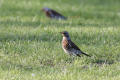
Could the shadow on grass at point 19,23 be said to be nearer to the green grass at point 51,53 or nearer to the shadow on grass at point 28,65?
the green grass at point 51,53

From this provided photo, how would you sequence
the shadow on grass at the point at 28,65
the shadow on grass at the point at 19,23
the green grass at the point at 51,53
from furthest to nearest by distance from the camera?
the shadow on grass at the point at 19,23
the shadow on grass at the point at 28,65
the green grass at the point at 51,53

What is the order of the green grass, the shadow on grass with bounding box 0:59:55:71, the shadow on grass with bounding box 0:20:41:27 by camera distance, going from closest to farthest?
1. the green grass
2. the shadow on grass with bounding box 0:59:55:71
3. the shadow on grass with bounding box 0:20:41:27

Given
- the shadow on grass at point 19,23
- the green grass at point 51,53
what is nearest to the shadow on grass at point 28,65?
the green grass at point 51,53

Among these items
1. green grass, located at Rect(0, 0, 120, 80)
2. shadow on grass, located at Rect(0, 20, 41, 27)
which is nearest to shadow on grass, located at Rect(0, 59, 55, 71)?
green grass, located at Rect(0, 0, 120, 80)

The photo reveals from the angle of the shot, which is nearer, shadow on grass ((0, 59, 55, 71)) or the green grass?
the green grass

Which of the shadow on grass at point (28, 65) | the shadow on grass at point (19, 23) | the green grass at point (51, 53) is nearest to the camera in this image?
the green grass at point (51, 53)

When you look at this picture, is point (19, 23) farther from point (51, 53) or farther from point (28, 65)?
point (28, 65)

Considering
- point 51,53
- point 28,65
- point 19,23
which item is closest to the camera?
point 28,65

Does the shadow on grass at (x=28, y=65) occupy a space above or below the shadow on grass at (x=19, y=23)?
below

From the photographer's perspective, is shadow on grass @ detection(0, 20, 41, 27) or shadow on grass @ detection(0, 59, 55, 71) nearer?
shadow on grass @ detection(0, 59, 55, 71)

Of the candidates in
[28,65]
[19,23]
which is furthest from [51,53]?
[19,23]

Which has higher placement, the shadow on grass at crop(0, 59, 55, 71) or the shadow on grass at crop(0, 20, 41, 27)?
the shadow on grass at crop(0, 20, 41, 27)

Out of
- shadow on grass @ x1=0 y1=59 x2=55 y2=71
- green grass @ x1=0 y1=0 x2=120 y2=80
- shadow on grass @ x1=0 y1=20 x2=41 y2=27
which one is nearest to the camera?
green grass @ x1=0 y1=0 x2=120 y2=80

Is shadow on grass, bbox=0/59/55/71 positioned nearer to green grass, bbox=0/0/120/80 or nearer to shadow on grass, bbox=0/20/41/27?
green grass, bbox=0/0/120/80
